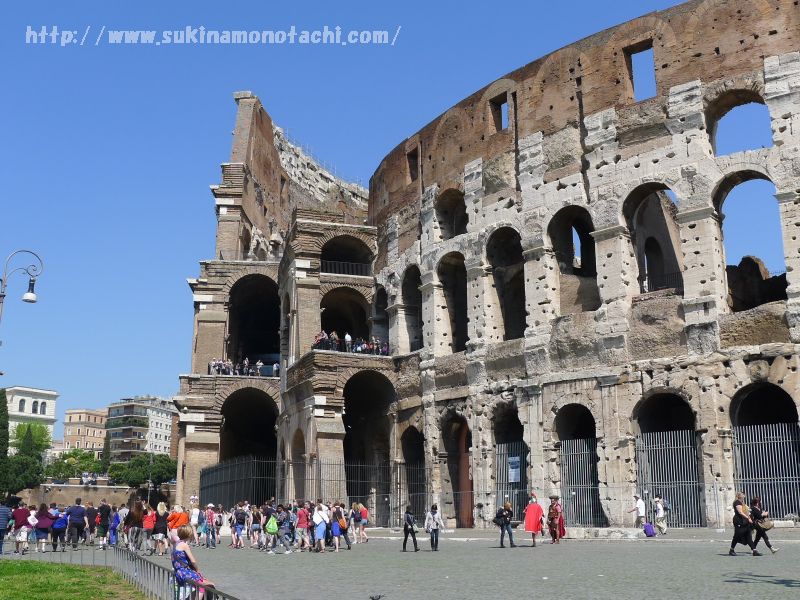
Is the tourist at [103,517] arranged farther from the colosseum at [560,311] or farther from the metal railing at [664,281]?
the metal railing at [664,281]

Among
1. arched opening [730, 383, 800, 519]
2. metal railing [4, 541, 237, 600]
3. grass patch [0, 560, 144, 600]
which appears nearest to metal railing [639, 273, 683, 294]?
arched opening [730, 383, 800, 519]

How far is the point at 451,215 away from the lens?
1066 inches

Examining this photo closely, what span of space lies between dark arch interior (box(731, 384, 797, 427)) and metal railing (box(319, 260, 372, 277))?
13.3m

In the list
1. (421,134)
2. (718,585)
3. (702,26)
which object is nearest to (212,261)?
(421,134)

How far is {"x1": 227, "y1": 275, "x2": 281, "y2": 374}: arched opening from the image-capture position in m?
36.5

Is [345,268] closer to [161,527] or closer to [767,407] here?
[767,407]

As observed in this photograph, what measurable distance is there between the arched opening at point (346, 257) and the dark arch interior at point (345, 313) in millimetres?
901

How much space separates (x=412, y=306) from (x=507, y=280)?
373cm

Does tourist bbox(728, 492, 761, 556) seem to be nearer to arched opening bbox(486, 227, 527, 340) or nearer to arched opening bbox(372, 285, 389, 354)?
arched opening bbox(486, 227, 527, 340)

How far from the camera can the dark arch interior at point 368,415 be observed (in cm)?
2777

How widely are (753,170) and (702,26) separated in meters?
3.54

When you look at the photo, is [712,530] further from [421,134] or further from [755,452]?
[421,134]

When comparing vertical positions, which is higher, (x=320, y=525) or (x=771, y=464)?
(x=771, y=464)

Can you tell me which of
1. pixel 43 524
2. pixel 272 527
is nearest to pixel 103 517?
pixel 43 524
